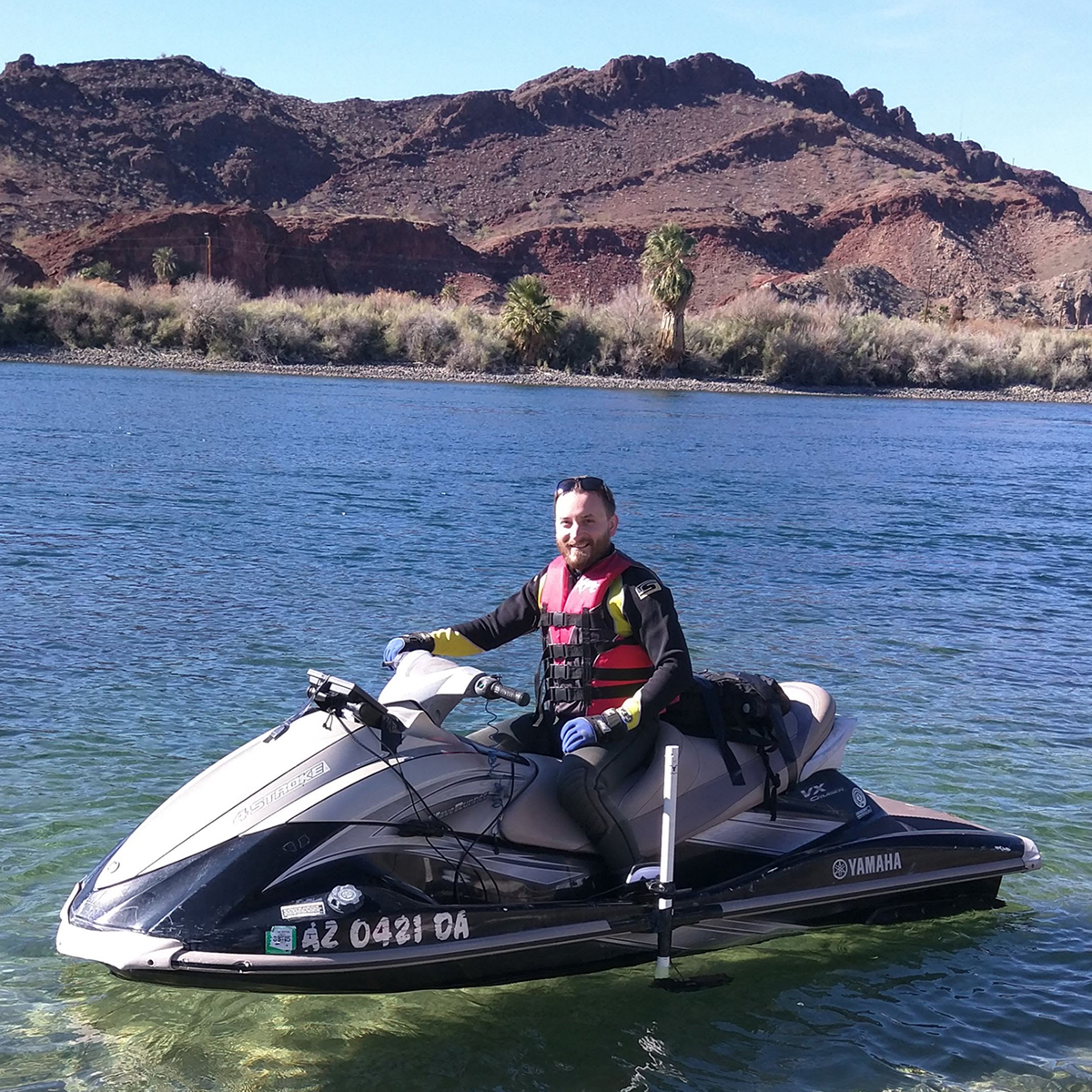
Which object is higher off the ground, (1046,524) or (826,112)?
(826,112)

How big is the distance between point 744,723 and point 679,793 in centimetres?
43

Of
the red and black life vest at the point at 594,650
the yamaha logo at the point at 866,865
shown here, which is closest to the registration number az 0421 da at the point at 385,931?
the red and black life vest at the point at 594,650

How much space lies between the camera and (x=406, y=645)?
198 inches

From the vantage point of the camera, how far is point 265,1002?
4.93 m

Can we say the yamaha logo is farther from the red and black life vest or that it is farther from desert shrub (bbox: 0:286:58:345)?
desert shrub (bbox: 0:286:58:345)

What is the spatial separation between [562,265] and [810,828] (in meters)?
109

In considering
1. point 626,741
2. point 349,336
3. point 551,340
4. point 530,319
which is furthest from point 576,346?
point 626,741

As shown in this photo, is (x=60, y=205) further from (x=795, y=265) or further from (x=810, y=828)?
(x=810, y=828)

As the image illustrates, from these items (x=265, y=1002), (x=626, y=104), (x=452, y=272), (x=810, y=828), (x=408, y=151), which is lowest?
(x=265, y=1002)

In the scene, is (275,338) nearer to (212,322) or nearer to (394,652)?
(212,322)

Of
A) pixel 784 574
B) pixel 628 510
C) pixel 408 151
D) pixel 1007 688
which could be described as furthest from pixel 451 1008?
pixel 408 151

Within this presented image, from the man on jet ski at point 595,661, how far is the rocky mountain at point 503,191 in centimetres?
8415

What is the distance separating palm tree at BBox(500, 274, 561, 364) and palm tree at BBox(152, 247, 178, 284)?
2514 cm

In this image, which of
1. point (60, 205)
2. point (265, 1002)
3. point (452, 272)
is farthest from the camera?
point (452, 272)
